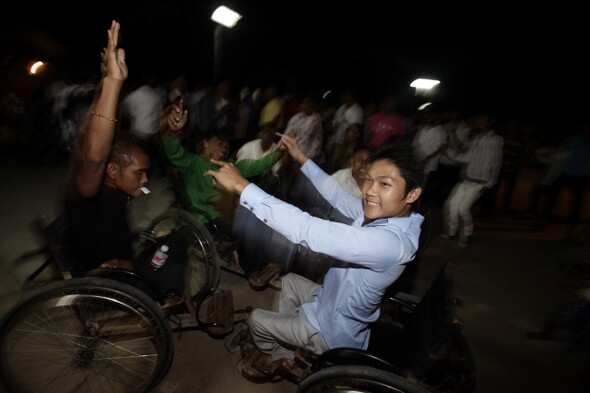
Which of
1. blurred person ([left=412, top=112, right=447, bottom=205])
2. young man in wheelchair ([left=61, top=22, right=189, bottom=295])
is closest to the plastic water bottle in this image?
young man in wheelchair ([left=61, top=22, right=189, bottom=295])

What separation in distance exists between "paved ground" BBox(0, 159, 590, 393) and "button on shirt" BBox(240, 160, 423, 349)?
37.8 inches

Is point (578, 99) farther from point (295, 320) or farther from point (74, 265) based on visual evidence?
point (74, 265)

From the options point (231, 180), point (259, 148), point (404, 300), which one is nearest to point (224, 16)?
point (259, 148)

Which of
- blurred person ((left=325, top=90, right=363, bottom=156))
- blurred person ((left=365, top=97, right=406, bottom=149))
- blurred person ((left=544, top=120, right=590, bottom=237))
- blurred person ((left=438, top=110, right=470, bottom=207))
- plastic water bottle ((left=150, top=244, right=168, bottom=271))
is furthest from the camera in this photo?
blurred person ((left=438, top=110, right=470, bottom=207))

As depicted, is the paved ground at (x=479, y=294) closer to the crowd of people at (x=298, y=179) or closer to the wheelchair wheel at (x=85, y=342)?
the wheelchair wheel at (x=85, y=342)

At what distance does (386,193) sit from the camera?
1.74m

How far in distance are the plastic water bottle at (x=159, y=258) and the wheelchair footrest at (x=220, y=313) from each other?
22.3 inches

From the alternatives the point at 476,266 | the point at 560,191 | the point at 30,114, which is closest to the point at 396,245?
the point at 476,266

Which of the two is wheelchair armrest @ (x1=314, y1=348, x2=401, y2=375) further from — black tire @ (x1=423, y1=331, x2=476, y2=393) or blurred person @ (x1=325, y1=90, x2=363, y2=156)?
blurred person @ (x1=325, y1=90, x2=363, y2=156)

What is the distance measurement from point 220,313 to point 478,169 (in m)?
4.31

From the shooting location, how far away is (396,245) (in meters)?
1.55

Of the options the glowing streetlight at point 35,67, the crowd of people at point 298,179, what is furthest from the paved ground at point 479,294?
the glowing streetlight at point 35,67

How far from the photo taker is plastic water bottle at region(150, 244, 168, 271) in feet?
8.02

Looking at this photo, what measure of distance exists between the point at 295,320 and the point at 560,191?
23.2ft
